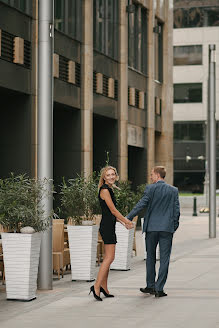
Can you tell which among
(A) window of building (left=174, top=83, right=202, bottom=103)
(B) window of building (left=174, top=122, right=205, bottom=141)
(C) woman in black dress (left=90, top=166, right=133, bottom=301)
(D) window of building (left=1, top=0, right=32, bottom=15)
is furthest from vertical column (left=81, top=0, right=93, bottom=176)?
(B) window of building (left=174, top=122, right=205, bottom=141)

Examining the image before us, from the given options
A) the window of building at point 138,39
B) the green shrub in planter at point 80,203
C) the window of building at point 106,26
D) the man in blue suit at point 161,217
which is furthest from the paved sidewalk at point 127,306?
the window of building at point 138,39

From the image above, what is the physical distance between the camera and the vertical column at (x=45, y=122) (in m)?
14.0

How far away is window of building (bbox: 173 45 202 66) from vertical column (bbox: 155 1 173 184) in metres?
49.6

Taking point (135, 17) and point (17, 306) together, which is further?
point (135, 17)

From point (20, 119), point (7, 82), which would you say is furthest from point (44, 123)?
point (20, 119)

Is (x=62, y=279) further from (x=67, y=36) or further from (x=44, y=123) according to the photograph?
(x=67, y=36)

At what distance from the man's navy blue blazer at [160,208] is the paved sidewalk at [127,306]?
43.0 inches

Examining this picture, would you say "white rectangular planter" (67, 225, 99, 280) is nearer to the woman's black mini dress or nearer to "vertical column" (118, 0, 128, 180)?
the woman's black mini dress

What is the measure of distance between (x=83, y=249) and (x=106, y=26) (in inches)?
645

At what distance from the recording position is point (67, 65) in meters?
26.2

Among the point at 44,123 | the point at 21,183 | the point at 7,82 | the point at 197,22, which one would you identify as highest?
the point at 197,22

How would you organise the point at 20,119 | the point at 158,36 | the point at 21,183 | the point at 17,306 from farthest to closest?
the point at 158,36
the point at 20,119
the point at 21,183
the point at 17,306

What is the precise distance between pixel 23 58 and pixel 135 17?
40.0 feet

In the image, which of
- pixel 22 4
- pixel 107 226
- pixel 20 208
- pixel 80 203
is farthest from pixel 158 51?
pixel 107 226
